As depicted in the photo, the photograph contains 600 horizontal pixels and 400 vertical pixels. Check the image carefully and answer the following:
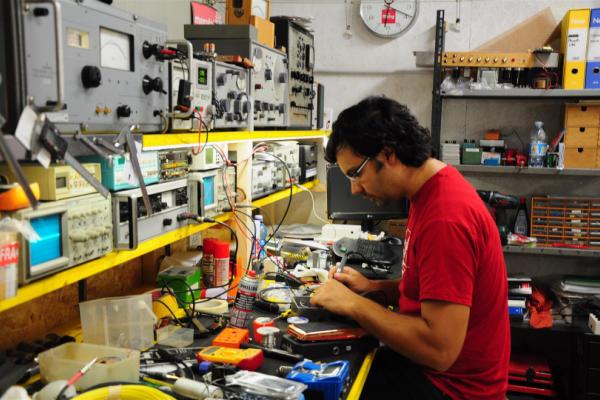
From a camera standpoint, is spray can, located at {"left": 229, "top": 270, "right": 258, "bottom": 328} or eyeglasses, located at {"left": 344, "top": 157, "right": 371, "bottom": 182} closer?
eyeglasses, located at {"left": 344, "top": 157, "right": 371, "bottom": 182}

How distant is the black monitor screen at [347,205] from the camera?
12.1 feet

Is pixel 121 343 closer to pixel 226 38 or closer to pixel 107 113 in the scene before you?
pixel 107 113

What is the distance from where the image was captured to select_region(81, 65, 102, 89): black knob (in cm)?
126

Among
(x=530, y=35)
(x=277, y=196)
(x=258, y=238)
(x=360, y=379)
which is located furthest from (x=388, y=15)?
(x=360, y=379)

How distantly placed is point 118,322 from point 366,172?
34.2 inches

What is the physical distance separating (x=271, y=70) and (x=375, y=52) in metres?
1.44

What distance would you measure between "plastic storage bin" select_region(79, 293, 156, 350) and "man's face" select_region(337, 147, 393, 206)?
75 centimetres

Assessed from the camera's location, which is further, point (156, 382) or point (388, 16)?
point (388, 16)

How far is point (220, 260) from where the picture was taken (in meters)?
2.29

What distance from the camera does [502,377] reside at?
1.75 metres

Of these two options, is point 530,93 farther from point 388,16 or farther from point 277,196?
point 277,196

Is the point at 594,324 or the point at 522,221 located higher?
the point at 522,221

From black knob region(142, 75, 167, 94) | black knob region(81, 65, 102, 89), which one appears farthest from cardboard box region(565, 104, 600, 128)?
black knob region(81, 65, 102, 89)

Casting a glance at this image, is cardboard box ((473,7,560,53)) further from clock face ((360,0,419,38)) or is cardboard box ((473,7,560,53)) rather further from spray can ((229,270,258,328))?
spray can ((229,270,258,328))
